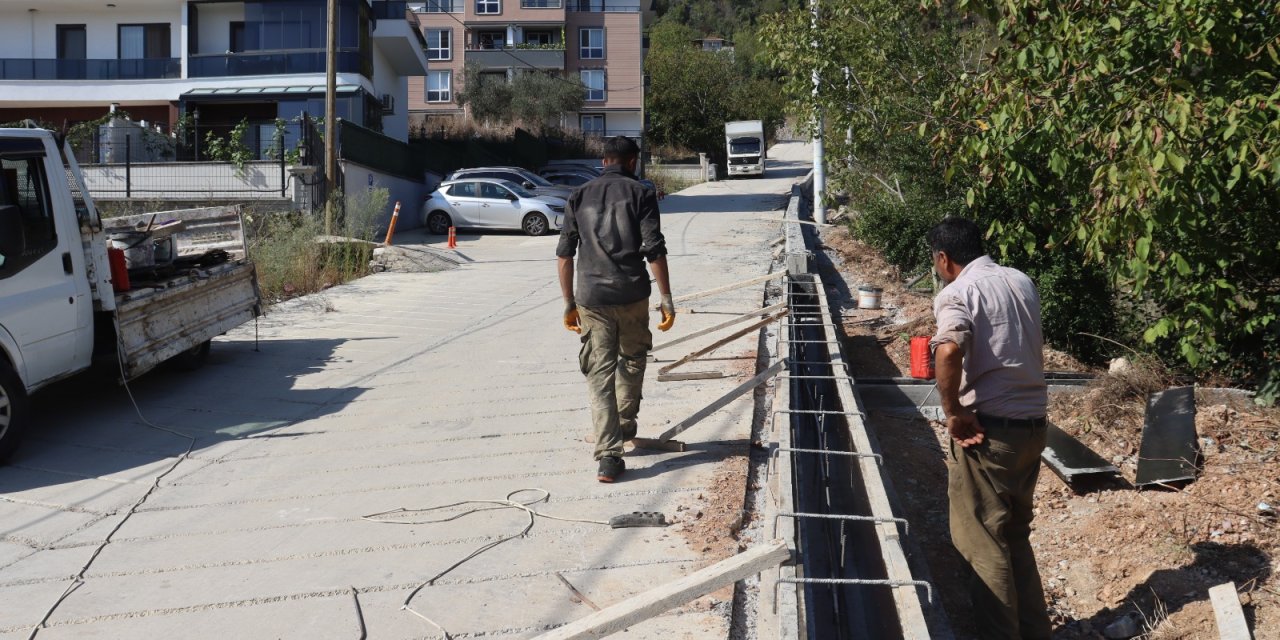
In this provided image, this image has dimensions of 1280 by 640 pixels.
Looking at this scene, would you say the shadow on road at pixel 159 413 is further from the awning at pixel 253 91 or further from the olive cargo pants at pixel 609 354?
the awning at pixel 253 91

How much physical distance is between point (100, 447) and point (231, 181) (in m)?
17.3

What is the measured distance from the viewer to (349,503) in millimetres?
6426

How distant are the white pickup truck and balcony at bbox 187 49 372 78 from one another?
81.2 ft

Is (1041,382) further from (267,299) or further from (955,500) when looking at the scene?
(267,299)

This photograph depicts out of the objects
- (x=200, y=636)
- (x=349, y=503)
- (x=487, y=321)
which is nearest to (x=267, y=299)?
(x=487, y=321)

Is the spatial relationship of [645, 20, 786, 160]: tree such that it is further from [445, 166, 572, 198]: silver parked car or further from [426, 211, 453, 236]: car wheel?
[426, 211, 453, 236]: car wheel

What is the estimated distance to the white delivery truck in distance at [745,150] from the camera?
55.6 m

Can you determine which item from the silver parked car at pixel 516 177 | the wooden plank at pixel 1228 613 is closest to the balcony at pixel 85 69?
the silver parked car at pixel 516 177

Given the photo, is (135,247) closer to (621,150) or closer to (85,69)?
(621,150)

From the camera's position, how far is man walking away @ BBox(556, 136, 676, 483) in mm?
6438

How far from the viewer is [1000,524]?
4.86m

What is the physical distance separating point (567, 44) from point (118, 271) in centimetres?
5811

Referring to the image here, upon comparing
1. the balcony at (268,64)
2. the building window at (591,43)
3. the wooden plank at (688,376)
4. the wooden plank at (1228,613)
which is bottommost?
the wooden plank at (1228,613)

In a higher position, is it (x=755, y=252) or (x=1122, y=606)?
(x=755, y=252)
